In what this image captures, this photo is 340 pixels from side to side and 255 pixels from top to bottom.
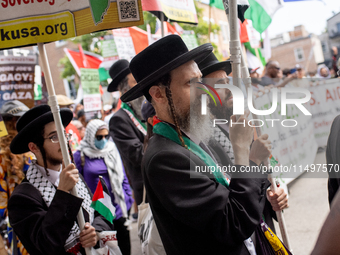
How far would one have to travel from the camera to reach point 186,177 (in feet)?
4.84

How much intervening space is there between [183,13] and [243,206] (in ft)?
9.82

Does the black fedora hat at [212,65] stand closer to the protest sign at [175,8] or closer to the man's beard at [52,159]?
the protest sign at [175,8]

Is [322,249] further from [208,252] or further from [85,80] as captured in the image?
[85,80]

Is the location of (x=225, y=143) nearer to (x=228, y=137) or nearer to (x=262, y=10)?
(x=228, y=137)

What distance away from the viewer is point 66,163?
2.24 m

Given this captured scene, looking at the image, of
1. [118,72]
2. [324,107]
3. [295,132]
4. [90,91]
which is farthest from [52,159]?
[90,91]

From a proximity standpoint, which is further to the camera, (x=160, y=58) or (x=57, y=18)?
(x=57, y=18)

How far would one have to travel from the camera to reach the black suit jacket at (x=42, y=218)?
208 centimetres

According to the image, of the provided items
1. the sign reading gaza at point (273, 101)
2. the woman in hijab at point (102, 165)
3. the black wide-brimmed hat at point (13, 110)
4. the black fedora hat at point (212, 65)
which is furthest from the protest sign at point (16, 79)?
the sign reading gaza at point (273, 101)

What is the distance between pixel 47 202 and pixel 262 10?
90.9 inches

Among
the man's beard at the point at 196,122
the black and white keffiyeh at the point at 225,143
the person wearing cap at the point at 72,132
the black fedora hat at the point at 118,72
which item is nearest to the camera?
the man's beard at the point at 196,122

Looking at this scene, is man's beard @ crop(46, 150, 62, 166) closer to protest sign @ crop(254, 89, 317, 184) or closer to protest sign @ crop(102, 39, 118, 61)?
protest sign @ crop(254, 89, 317, 184)

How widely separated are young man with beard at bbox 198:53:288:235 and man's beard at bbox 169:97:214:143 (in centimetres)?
6

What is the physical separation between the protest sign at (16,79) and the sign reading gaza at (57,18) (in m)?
2.79
